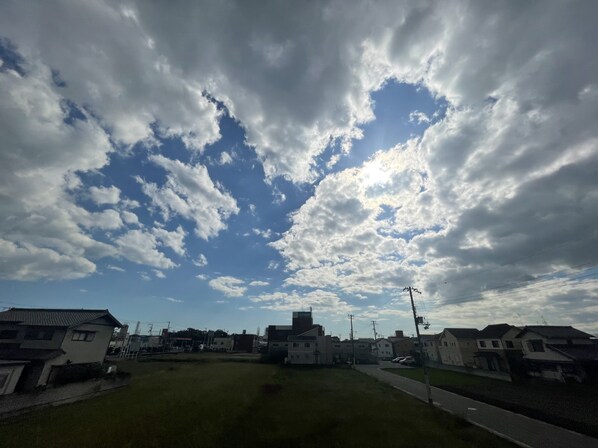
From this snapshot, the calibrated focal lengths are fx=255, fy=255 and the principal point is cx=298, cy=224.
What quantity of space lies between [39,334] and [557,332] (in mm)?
67810

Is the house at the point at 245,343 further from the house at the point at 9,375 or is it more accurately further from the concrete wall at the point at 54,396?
the house at the point at 9,375

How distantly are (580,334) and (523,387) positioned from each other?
17384mm

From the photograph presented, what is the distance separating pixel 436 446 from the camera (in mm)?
13086

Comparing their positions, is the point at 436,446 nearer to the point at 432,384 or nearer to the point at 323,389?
the point at 323,389

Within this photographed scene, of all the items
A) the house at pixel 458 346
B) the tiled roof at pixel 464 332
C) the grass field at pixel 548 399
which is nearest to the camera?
the grass field at pixel 548 399

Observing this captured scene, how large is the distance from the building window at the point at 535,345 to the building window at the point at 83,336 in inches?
2391

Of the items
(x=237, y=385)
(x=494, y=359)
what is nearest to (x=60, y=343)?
(x=237, y=385)

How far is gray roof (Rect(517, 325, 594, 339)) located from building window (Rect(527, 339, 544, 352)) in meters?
1.31

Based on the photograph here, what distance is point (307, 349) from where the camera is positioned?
56.0m

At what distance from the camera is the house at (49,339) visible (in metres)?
23.9

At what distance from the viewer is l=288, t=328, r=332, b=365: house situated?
55.5m

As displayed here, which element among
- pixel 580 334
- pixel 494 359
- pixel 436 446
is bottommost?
pixel 436 446

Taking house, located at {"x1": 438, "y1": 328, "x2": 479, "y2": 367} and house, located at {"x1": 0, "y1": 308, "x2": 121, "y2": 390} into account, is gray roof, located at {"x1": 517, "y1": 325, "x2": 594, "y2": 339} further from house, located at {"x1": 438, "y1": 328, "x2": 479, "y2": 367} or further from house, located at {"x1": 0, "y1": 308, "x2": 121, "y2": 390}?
house, located at {"x1": 0, "y1": 308, "x2": 121, "y2": 390}

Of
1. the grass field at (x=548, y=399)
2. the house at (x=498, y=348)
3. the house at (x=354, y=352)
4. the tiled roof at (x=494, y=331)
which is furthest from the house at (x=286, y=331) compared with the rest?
the grass field at (x=548, y=399)
